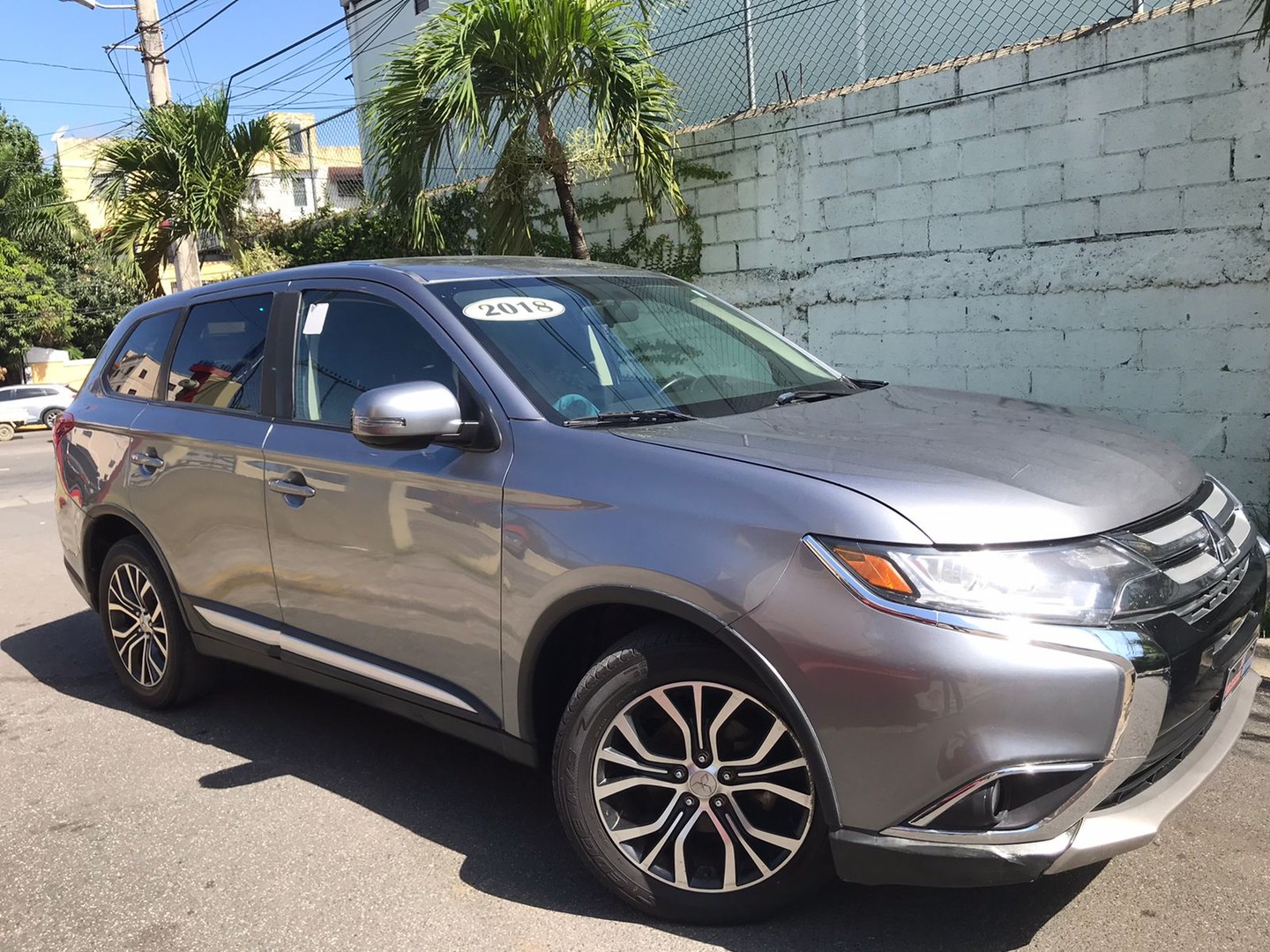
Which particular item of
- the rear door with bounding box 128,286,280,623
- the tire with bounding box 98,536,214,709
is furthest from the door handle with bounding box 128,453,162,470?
the tire with bounding box 98,536,214,709

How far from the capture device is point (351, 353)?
12.5 feet

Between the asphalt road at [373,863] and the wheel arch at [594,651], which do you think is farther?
the asphalt road at [373,863]

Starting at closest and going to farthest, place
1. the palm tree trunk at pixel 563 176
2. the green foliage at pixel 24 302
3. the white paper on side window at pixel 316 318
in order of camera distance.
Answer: the white paper on side window at pixel 316 318, the palm tree trunk at pixel 563 176, the green foliage at pixel 24 302

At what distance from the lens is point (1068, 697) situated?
231 cm

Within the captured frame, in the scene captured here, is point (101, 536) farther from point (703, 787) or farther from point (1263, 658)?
point (1263, 658)

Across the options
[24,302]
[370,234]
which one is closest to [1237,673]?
[370,234]

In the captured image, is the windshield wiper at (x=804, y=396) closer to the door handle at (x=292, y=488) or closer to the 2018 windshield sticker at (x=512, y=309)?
the 2018 windshield sticker at (x=512, y=309)

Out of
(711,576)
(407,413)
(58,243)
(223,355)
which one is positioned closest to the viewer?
(711,576)

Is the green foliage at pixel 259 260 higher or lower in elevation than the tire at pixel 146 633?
higher

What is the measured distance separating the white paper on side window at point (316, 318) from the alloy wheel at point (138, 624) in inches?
56.0

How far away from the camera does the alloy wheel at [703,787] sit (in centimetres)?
268

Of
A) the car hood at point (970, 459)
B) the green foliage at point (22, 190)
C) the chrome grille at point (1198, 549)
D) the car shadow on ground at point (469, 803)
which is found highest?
the green foliage at point (22, 190)

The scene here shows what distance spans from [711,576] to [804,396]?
1.19m

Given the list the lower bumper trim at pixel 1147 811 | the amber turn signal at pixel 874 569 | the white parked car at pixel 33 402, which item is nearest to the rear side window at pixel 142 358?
the amber turn signal at pixel 874 569
